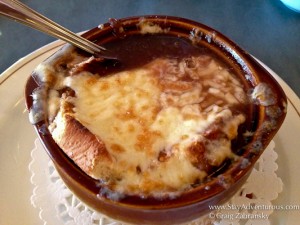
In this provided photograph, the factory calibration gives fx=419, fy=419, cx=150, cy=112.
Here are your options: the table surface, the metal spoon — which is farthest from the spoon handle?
the table surface

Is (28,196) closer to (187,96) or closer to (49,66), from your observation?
(49,66)

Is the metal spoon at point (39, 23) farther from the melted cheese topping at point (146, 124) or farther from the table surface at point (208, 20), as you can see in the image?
the table surface at point (208, 20)

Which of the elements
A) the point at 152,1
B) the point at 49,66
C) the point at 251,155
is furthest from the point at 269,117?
the point at 152,1

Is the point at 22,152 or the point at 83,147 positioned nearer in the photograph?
the point at 83,147

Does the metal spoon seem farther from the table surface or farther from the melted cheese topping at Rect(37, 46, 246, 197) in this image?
the table surface

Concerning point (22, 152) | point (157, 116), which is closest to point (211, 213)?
point (157, 116)

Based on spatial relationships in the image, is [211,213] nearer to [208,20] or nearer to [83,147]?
[83,147]
